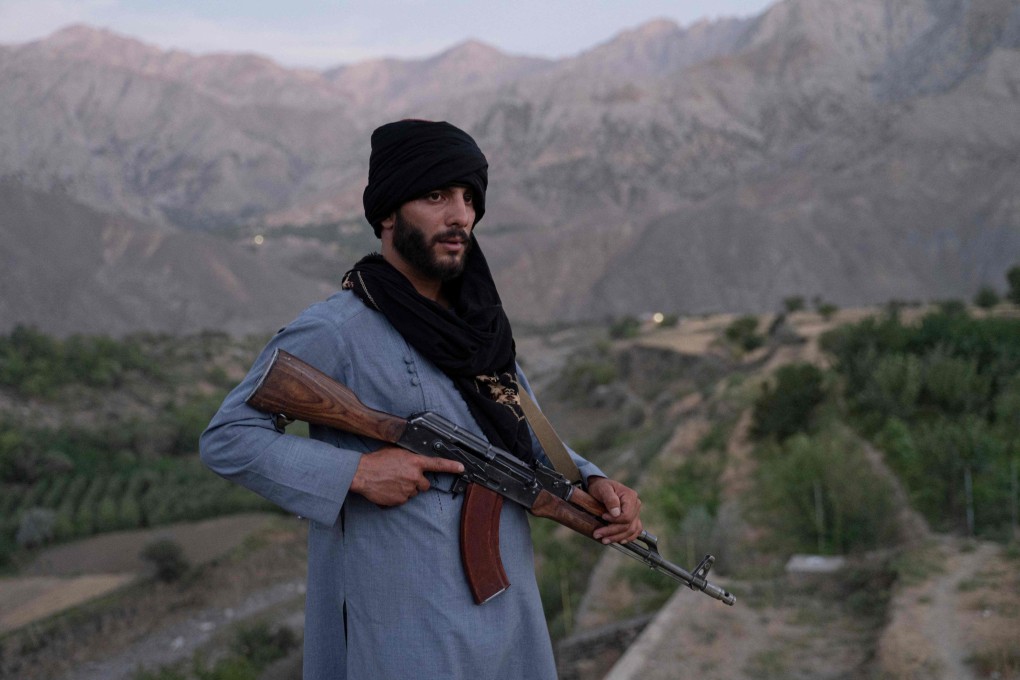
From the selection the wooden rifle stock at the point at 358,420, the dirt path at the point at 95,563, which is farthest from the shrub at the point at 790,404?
the wooden rifle stock at the point at 358,420

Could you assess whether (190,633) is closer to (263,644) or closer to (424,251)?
(263,644)

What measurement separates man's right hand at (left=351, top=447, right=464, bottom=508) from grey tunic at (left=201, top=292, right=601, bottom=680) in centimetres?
3

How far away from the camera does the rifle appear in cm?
176

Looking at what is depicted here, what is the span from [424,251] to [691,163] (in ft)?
305

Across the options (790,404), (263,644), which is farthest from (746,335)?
(263,644)

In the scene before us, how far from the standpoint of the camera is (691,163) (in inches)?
3595

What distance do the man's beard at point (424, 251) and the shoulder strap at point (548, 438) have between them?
379mm

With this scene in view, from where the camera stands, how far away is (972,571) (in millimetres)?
6691

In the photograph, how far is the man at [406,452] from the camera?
1.74 metres

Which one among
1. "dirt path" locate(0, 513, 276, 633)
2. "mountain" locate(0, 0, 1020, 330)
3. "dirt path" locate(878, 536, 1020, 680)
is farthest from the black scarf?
"mountain" locate(0, 0, 1020, 330)

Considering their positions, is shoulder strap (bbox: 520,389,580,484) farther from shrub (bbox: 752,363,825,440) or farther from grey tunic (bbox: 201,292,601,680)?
shrub (bbox: 752,363,825,440)

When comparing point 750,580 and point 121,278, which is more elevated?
point 750,580

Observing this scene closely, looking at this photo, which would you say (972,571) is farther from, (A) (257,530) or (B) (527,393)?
(A) (257,530)

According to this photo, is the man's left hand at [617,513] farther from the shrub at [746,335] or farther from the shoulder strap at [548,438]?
the shrub at [746,335]
